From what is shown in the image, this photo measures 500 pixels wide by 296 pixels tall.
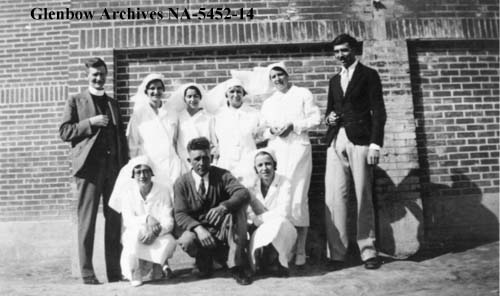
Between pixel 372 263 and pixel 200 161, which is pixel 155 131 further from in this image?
pixel 372 263

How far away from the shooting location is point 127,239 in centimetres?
412

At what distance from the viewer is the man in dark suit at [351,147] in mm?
4418

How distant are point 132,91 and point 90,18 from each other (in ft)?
3.08

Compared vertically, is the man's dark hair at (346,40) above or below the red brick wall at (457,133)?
above

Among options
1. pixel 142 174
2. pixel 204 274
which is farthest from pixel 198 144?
pixel 204 274

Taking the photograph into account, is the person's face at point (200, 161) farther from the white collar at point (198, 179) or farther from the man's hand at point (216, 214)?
the man's hand at point (216, 214)

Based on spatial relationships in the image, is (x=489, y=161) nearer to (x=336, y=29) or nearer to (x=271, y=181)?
(x=336, y=29)

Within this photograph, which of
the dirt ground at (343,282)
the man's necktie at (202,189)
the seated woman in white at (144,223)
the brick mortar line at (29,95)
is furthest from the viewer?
the brick mortar line at (29,95)

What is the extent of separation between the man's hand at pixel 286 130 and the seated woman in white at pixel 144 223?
4.10 ft

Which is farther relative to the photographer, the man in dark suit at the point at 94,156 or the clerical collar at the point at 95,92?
the clerical collar at the point at 95,92

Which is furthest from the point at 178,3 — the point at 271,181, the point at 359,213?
the point at 359,213

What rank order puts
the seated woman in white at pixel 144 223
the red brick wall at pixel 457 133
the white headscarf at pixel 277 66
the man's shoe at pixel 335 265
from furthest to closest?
1. the red brick wall at pixel 457 133
2. the white headscarf at pixel 277 66
3. the man's shoe at pixel 335 265
4. the seated woman in white at pixel 144 223

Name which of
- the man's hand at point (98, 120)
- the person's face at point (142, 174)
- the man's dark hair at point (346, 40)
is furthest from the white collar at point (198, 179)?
the man's dark hair at point (346, 40)

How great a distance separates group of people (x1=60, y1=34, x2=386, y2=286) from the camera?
4086mm
